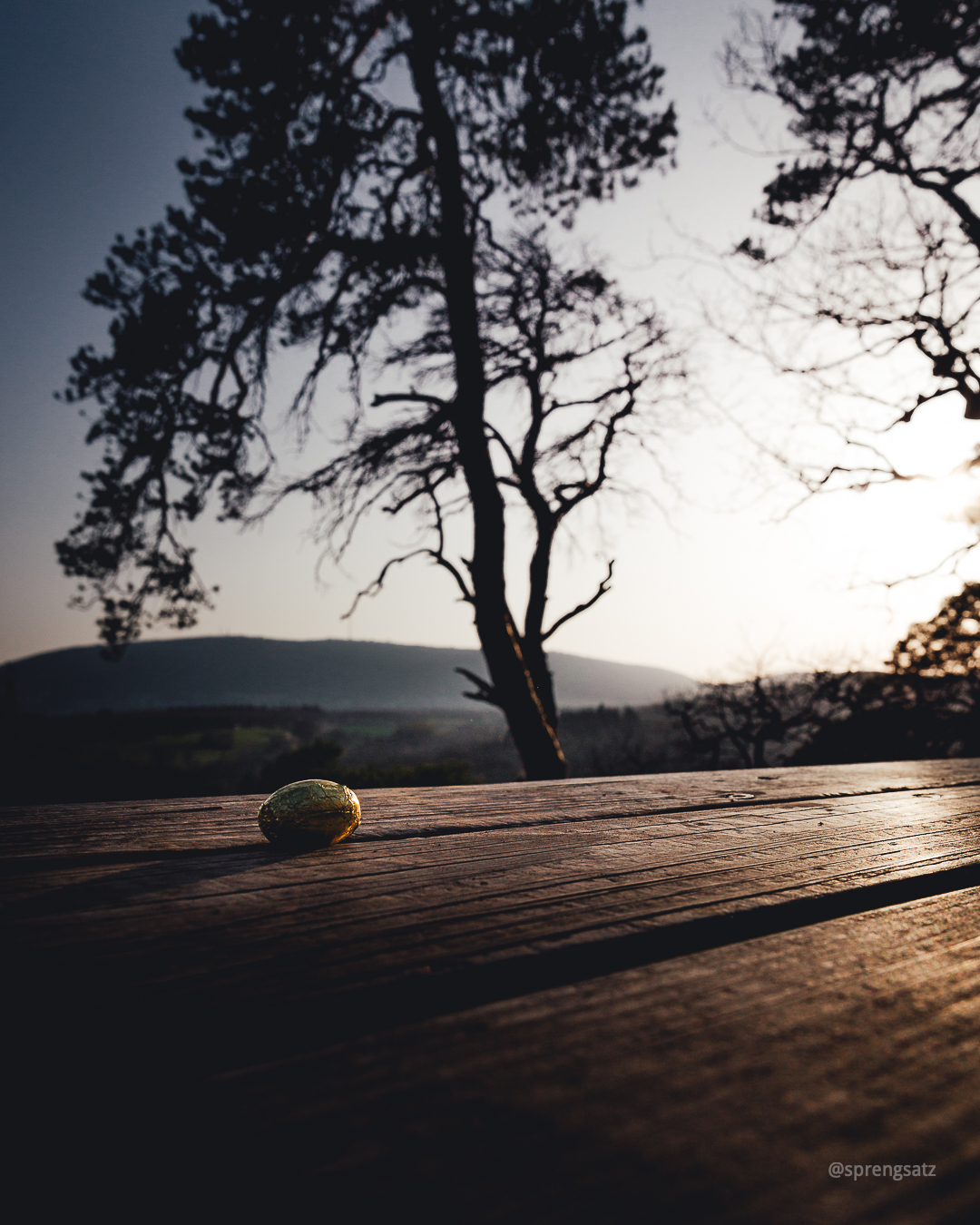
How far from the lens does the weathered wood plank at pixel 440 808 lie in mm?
1216

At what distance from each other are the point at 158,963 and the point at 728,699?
50.6ft

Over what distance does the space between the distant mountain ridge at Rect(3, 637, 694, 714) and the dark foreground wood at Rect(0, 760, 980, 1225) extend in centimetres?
10942

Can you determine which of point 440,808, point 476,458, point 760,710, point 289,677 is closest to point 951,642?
point 760,710

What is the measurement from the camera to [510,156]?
780 cm

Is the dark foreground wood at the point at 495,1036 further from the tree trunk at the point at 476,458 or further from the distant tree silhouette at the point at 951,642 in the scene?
the distant tree silhouette at the point at 951,642

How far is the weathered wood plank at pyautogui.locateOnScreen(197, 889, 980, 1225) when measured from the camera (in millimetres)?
379

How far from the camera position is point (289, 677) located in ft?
434

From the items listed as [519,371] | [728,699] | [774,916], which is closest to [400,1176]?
[774,916]

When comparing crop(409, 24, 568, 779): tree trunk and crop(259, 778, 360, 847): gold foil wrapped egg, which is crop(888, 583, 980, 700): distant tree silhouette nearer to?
crop(409, 24, 568, 779): tree trunk

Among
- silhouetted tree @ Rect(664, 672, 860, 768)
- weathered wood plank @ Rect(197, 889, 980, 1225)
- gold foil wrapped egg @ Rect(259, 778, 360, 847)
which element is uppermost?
gold foil wrapped egg @ Rect(259, 778, 360, 847)

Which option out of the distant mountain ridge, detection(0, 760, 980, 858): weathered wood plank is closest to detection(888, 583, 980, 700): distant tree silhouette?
detection(0, 760, 980, 858): weathered wood plank

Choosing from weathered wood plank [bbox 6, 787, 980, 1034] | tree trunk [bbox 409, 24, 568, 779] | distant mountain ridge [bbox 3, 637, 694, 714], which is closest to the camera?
weathered wood plank [bbox 6, 787, 980, 1034]

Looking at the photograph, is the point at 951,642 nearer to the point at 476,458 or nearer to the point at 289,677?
the point at 476,458

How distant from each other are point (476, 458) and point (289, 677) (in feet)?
438
